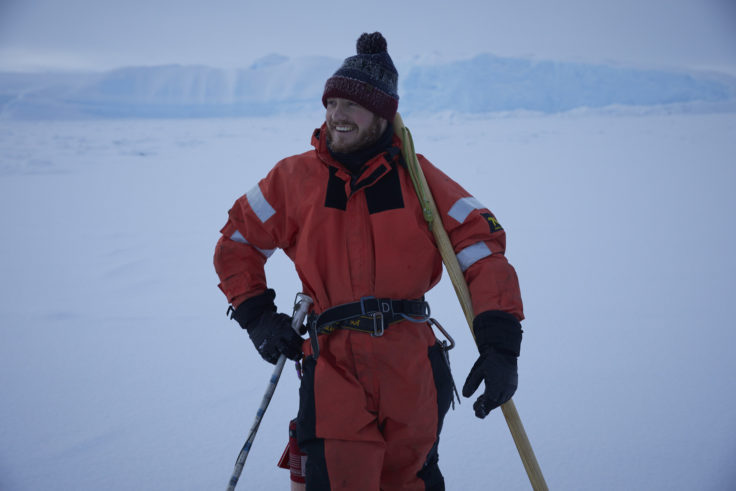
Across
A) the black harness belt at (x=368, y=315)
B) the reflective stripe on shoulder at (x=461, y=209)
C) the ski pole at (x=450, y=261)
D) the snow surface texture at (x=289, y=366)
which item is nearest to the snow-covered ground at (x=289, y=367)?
the snow surface texture at (x=289, y=366)

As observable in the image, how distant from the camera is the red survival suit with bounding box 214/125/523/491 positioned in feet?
4.71


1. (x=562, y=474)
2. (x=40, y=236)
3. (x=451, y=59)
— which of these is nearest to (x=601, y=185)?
(x=562, y=474)

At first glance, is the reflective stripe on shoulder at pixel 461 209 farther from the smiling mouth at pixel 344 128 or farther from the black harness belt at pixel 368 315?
the smiling mouth at pixel 344 128

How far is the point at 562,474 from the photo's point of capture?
209 centimetres

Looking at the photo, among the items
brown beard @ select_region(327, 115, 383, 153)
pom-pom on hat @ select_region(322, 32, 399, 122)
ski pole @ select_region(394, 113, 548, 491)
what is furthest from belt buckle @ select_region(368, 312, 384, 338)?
pom-pom on hat @ select_region(322, 32, 399, 122)

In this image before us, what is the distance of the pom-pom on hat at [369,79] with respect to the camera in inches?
60.7

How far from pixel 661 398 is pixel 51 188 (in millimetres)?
8695

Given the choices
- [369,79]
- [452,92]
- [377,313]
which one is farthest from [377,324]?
[452,92]

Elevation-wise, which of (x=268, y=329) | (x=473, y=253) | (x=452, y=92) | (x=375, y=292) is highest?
(x=452, y=92)

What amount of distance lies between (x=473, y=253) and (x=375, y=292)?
328mm

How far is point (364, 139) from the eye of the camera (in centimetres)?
157

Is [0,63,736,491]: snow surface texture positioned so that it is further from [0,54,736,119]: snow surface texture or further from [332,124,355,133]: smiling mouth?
[0,54,736,119]: snow surface texture

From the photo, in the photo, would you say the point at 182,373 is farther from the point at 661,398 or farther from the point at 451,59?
the point at 451,59

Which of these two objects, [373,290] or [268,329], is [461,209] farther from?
[268,329]
